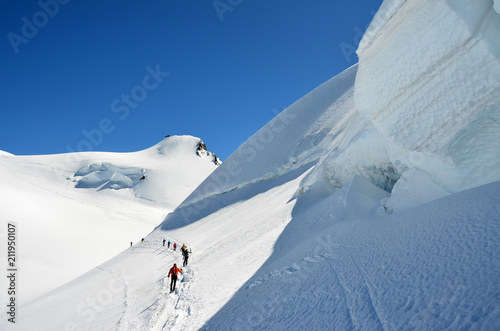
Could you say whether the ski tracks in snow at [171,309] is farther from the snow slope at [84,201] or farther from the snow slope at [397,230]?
the snow slope at [84,201]

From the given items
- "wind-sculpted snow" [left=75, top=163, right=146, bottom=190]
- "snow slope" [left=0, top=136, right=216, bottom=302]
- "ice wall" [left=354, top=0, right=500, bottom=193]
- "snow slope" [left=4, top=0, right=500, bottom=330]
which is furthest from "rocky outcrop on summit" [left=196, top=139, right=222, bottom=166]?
"ice wall" [left=354, top=0, right=500, bottom=193]

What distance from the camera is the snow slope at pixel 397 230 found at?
271 centimetres

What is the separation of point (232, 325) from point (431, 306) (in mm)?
2905

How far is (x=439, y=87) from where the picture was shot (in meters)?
5.09

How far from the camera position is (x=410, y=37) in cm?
542

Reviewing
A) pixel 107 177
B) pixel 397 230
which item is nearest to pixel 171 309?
pixel 397 230

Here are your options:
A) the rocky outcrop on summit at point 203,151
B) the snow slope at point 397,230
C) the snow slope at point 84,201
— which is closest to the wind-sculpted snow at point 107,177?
the snow slope at point 84,201

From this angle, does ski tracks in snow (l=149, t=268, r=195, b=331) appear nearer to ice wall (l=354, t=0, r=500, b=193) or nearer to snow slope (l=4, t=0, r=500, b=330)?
snow slope (l=4, t=0, r=500, b=330)

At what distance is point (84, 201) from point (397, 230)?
55.7m

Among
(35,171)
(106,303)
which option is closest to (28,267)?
(106,303)

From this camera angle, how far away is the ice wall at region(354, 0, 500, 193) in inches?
174

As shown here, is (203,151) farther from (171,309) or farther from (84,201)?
(171,309)

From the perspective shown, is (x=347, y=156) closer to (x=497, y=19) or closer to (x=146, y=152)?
(x=497, y=19)

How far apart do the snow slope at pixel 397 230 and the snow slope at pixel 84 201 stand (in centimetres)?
1675
